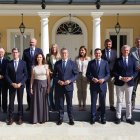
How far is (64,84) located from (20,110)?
4.02ft

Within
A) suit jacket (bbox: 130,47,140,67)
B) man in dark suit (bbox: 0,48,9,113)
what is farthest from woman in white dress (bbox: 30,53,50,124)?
suit jacket (bbox: 130,47,140,67)

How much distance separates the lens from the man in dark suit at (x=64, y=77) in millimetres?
8992

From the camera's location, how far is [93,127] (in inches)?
353

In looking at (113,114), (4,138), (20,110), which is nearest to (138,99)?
(113,114)

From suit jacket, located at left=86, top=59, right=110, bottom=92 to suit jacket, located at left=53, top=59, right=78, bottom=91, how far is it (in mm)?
330

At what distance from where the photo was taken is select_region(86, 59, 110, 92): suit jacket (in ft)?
29.6

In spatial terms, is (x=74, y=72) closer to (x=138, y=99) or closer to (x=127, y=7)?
(x=138, y=99)

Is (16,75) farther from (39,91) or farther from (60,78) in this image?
(60,78)

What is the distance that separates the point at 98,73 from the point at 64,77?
792mm

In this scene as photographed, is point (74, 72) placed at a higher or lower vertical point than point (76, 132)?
higher

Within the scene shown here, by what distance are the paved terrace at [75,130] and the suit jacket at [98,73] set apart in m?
0.91

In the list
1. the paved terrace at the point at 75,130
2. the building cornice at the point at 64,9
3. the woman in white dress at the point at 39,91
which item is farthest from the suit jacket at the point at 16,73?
the building cornice at the point at 64,9

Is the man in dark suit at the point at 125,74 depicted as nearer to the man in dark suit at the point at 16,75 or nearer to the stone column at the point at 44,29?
the man in dark suit at the point at 16,75

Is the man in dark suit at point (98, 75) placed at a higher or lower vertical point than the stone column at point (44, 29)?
lower
